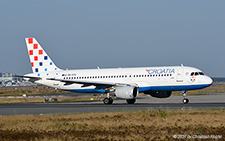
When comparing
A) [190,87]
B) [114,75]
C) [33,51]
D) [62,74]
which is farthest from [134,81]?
[33,51]

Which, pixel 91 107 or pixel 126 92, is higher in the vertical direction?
pixel 126 92

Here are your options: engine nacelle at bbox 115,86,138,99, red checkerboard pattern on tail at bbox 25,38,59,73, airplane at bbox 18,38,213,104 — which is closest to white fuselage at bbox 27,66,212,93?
airplane at bbox 18,38,213,104

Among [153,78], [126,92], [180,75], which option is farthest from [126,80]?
[180,75]

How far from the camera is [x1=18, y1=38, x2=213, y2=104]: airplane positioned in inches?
1756

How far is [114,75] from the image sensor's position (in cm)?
4772

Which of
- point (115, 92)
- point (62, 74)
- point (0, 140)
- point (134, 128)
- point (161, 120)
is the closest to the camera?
point (0, 140)

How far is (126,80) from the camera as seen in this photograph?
4662 centimetres

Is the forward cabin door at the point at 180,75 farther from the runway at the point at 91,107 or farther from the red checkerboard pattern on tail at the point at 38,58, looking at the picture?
the red checkerboard pattern on tail at the point at 38,58

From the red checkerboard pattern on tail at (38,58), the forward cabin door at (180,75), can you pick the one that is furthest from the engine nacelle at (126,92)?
the red checkerboard pattern on tail at (38,58)

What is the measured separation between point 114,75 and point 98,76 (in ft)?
6.75

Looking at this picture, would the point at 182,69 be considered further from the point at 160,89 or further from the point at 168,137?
the point at 168,137

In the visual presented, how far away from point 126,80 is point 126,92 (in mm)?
3317

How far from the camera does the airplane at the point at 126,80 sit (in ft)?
146

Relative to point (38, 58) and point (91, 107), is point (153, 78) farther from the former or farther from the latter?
point (38, 58)
